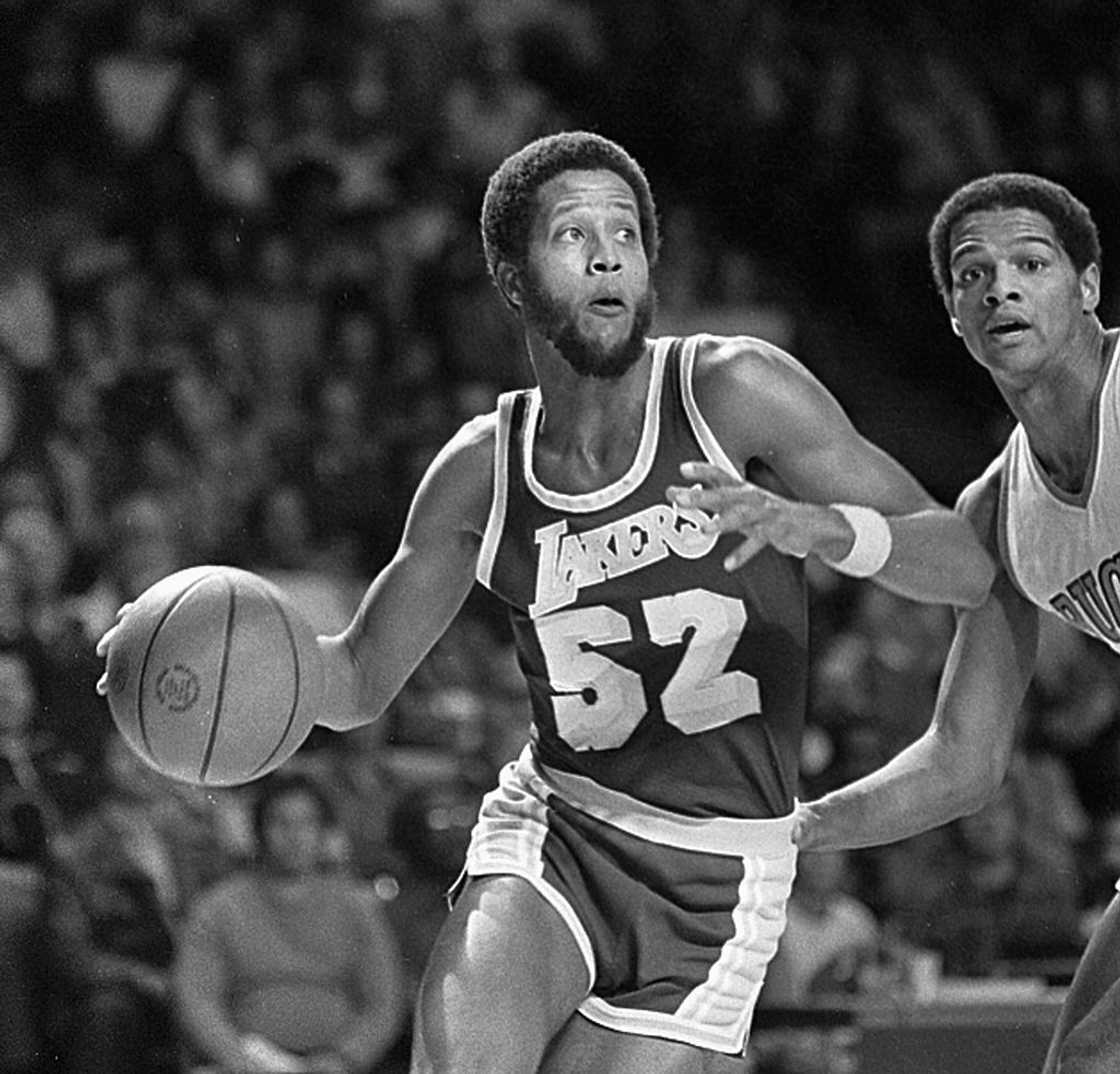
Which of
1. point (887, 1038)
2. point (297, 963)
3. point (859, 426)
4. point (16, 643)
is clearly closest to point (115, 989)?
point (297, 963)

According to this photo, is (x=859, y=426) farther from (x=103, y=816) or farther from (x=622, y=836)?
(x=622, y=836)

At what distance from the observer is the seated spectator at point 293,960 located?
17.7ft

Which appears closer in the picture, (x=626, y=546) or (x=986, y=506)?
(x=626, y=546)

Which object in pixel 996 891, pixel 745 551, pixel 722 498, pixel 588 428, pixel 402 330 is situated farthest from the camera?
pixel 402 330

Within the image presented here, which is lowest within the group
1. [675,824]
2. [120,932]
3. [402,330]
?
[120,932]

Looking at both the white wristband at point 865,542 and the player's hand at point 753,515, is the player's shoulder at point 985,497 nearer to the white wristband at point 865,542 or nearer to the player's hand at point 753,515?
the white wristband at point 865,542

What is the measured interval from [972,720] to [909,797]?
184 millimetres

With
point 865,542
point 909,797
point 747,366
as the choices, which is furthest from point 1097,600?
point 747,366

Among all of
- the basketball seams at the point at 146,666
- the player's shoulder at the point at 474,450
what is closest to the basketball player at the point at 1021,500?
the player's shoulder at the point at 474,450

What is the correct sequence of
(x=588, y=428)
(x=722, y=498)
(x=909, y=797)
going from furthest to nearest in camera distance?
(x=909, y=797)
(x=588, y=428)
(x=722, y=498)

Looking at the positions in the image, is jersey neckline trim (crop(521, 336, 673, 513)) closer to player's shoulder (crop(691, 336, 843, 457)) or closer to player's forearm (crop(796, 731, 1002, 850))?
player's shoulder (crop(691, 336, 843, 457))

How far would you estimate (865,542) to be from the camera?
343 centimetres

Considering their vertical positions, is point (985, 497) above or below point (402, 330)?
below

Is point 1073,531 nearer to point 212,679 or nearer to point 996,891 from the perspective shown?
point 212,679
